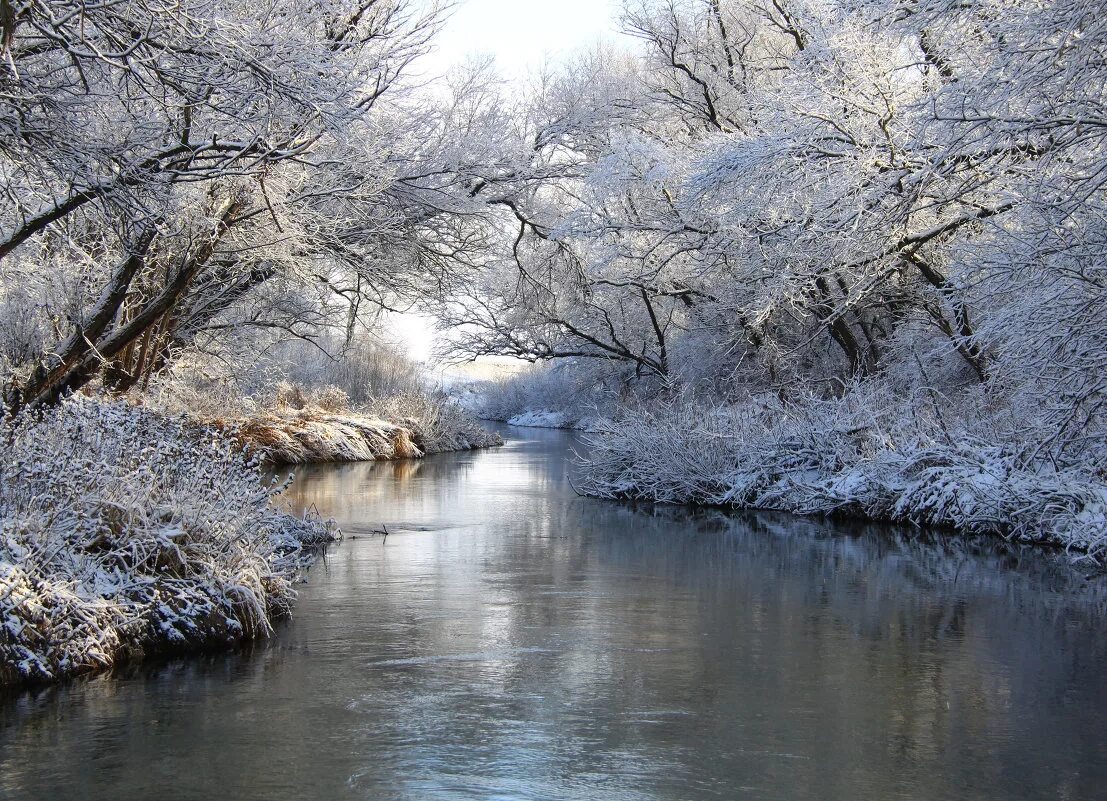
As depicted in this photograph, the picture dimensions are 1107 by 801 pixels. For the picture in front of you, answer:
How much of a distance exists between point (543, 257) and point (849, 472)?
905 centimetres

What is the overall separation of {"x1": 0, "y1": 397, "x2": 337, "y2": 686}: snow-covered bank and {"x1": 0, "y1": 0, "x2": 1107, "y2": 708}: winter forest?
26mm

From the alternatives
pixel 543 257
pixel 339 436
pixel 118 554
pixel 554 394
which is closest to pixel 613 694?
pixel 118 554

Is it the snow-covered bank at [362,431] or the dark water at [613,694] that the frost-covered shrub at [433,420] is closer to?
the snow-covered bank at [362,431]

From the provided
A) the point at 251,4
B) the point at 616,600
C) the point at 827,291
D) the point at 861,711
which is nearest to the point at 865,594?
the point at 616,600

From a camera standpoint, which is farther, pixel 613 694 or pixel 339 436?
pixel 339 436

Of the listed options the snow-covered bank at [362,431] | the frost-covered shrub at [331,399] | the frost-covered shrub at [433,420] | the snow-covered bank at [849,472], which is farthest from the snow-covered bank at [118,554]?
the frost-covered shrub at [433,420]

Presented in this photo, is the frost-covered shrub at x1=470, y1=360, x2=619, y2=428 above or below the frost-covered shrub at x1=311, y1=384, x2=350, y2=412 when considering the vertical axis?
above

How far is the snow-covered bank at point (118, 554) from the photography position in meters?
6.08

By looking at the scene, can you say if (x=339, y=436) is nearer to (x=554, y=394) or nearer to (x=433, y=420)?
(x=433, y=420)

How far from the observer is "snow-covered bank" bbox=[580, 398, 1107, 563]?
39.9ft

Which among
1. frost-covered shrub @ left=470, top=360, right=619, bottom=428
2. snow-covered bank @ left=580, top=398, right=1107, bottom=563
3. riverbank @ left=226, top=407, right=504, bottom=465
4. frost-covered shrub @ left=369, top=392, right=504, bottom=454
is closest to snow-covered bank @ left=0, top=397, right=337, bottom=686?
snow-covered bank @ left=580, top=398, right=1107, bottom=563

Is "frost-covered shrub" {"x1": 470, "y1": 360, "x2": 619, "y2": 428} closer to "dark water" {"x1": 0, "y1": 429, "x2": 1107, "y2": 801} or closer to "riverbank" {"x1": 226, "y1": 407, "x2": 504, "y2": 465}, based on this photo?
"riverbank" {"x1": 226, "y1": 407, "x2": 504, "y2": 465}

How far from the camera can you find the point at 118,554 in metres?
6.61

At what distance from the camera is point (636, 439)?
17.5m
